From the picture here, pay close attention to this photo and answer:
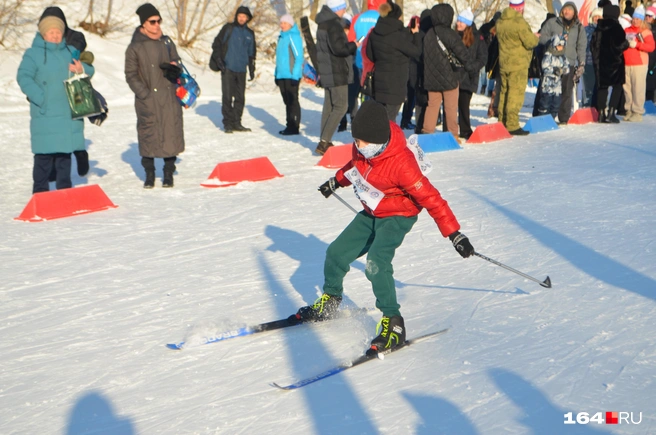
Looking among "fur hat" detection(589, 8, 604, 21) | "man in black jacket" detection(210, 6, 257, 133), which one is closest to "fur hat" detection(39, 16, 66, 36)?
"man in black jacket" detection(210, 6, 257, 133)

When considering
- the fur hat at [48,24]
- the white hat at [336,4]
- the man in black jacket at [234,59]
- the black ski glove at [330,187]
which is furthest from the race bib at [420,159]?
the man in black jacket at [234,59]

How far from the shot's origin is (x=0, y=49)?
15.9 meters

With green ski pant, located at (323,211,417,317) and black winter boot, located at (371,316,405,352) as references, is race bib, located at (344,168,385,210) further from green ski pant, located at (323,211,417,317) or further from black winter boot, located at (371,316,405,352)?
black winter boot, located at (371,316,405,352)

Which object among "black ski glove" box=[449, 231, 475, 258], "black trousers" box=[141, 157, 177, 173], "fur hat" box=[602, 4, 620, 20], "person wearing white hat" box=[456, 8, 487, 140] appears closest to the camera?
"black ski glove" box=[449, 231, 475, 258]

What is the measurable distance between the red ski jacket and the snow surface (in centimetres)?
66

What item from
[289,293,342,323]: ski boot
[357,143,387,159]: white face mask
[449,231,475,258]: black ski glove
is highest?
[357,143,387,159]: white face mask

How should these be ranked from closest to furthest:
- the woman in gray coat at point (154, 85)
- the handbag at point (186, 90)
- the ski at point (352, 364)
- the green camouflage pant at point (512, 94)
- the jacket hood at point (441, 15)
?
the ski at point (352, 364) < the woman in gray coat at point (154, 85) < the handbag at point (186, 90) < the jacket hood at point (441, 15) < the green camouflage pant at point (512, 94)

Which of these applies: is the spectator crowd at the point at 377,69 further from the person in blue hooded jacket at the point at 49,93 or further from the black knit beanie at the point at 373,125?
the black knit beanie at the point at 373,125

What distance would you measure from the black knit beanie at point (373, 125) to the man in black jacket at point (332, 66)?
588 centimetres

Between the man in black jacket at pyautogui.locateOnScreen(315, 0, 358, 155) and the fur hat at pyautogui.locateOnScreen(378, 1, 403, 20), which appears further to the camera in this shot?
the man in black jacket at pyautogui.locateOnScreen(315, 0, 358, 155)

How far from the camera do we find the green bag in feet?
24.4

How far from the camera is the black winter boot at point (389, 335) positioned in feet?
12.9

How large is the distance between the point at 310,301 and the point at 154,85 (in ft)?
12.4

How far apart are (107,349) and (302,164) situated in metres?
5.60
